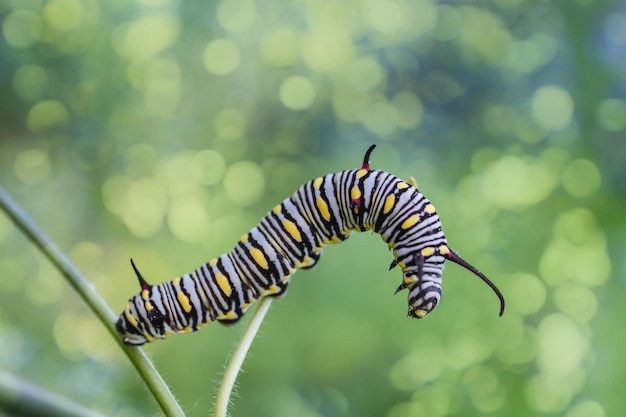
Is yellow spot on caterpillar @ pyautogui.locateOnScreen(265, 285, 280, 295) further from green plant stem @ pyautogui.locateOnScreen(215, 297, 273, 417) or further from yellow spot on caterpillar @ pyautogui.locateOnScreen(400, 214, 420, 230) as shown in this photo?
yellow spot on caterpillar @ pyautogui.locateOnScreen(400, 214, 420, 230)

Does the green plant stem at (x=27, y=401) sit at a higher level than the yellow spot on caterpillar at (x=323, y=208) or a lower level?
lower

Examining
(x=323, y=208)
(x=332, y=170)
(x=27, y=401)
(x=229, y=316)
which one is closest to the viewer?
(x=27, y=401)

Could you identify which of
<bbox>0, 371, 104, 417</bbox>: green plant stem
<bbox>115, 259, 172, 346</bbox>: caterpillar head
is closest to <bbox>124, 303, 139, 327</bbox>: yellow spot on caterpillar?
<bbox>115, 259, 172, 346</bbox>: caterpillar head

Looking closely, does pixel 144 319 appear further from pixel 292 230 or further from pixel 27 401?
pixel 27 401

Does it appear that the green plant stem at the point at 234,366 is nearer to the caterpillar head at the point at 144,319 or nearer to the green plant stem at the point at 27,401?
the caterpillar head at the point at 144,319

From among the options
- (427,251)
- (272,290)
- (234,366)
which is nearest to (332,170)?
(272,290)

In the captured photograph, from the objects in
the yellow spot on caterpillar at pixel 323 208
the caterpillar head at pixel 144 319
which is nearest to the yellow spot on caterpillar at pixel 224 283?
the caterpillar head at pixel 144 319
